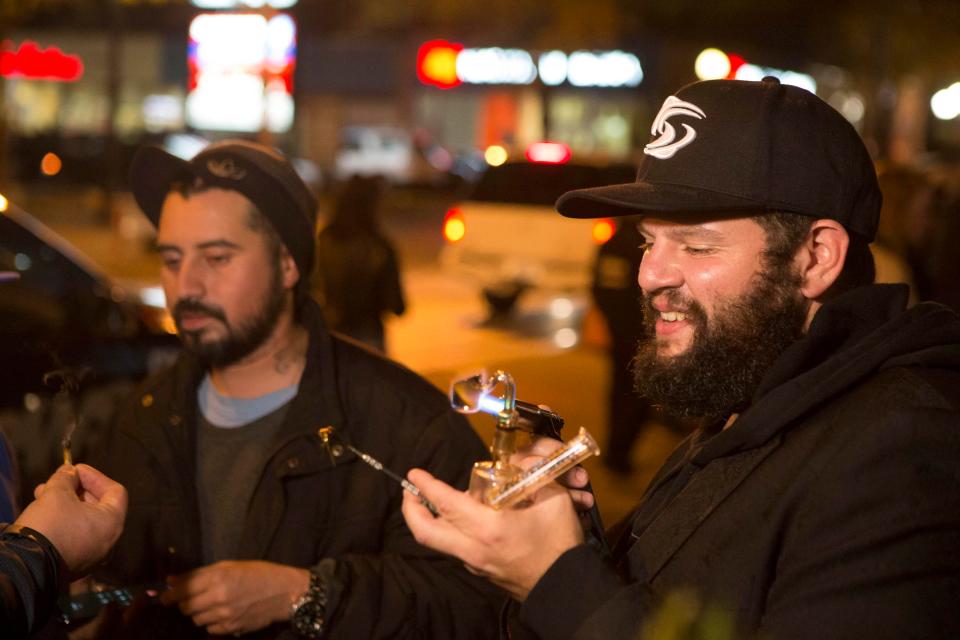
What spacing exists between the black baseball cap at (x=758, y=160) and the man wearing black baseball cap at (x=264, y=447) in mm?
1024

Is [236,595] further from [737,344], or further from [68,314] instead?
[68,314]

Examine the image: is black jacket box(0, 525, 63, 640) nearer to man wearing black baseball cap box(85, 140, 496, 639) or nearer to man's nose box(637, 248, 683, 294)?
man wearing black baseball cap box(85, 140, 496, 639)

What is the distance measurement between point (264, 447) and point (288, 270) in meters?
0.62

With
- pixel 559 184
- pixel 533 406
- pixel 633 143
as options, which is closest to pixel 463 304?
pixel 559 184

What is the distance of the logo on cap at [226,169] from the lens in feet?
11.0

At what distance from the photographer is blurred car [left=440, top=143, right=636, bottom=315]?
1405 cm

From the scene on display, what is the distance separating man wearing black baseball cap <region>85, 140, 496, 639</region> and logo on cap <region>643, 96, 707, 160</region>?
1.00 m

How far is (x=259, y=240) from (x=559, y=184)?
11039 mm

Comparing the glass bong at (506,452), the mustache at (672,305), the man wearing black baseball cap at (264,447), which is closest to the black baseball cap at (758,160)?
the mustache at (672,305)

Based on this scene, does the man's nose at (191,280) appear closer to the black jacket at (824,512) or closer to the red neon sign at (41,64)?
the black jacket at (824,512)

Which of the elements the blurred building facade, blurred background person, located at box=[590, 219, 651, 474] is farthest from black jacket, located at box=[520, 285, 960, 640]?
the blurred building facade

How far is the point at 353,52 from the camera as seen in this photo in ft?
139

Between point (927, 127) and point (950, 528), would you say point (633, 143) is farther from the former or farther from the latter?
point (950, 528)

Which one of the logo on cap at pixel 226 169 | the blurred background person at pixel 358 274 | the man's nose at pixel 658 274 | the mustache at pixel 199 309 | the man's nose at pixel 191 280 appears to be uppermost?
the logo on cap at pixel 226 169
